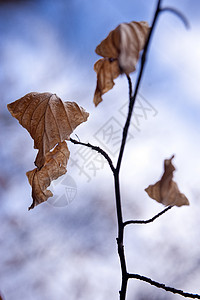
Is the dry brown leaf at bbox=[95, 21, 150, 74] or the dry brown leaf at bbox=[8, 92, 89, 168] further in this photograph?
the dry brown leaf at bbox=[8, 92, 89, 168]

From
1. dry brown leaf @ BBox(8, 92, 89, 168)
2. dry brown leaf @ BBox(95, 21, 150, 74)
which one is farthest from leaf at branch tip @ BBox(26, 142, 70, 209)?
dry brown leaf @ BBox(95, 21, 150, 74)

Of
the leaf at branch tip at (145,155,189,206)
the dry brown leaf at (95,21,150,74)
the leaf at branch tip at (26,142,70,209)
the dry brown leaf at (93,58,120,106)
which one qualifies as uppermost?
the leaf at branch tip at (26,142,70,209)

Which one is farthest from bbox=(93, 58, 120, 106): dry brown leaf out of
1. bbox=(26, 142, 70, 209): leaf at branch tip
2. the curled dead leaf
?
bbox=(26, 142, 70, 209): leaf at branch tip

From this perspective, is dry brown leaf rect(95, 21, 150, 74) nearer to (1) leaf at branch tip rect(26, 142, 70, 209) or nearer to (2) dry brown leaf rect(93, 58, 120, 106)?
(2) dry brown leaf rect(93, 58, 120, 106)

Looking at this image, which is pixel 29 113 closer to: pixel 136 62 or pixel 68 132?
pixel 68 132

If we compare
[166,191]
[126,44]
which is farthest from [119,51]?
[166,191]

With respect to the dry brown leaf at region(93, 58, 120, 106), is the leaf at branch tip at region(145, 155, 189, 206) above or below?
below

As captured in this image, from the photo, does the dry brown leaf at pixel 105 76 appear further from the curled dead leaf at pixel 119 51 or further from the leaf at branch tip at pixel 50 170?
the leaf at branch tip at pixel 50 170

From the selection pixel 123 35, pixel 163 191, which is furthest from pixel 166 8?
pixel 163 191

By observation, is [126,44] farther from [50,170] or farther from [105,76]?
[50,170]
